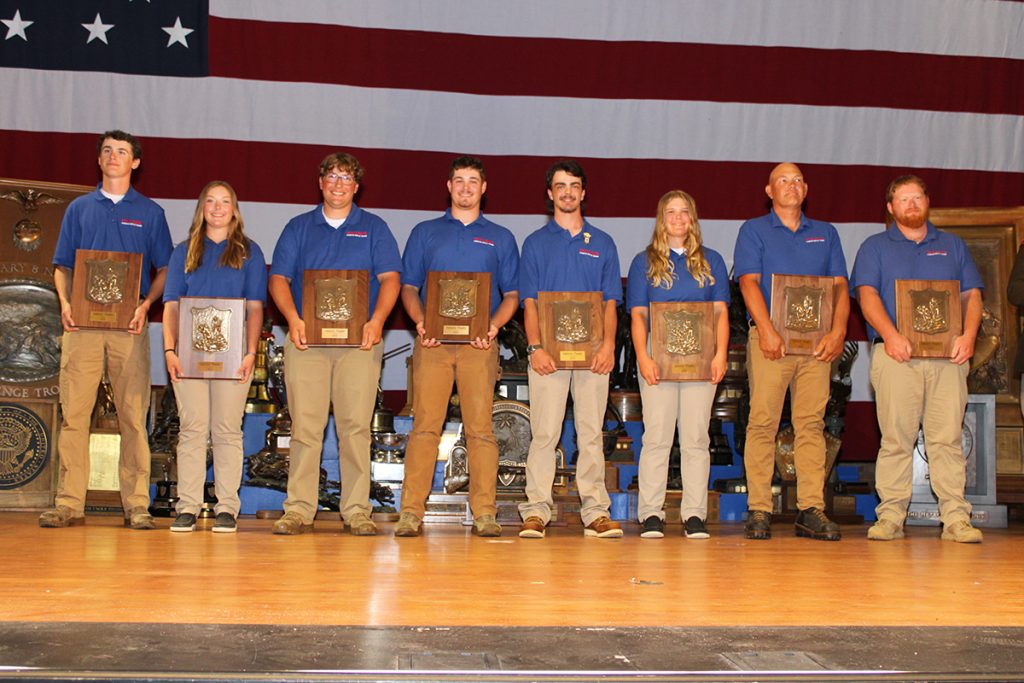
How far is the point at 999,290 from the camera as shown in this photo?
724cm

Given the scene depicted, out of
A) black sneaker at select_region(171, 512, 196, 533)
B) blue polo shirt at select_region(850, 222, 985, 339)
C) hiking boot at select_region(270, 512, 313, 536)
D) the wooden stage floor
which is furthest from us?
blue polo shirt at select_region(850, 222, 985, 339)

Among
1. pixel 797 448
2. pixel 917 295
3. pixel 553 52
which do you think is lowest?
pixel 797 448

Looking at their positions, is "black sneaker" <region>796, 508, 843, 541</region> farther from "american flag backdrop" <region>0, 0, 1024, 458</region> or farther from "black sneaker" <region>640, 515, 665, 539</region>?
"american flag backdrop" <region>0, 0, 1024, 458</region>

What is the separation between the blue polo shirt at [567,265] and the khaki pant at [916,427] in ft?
4.68

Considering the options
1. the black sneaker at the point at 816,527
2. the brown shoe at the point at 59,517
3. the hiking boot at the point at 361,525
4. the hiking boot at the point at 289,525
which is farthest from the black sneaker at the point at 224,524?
the black sneaker at the point at 816,527

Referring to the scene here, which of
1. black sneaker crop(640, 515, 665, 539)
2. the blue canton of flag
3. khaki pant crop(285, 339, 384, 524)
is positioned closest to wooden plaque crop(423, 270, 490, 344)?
khaki pant crop(285, 339, 384, 524)

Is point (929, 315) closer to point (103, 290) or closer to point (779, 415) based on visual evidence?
point (779, 415)

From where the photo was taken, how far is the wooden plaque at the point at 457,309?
543 cm

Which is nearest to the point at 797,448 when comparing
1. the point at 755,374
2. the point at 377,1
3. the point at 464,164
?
the point at 755,374

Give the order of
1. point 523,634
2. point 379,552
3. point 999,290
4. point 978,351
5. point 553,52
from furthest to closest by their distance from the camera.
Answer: point 553,52
point 999,290
point 978,351
point 379,552
point 523,634

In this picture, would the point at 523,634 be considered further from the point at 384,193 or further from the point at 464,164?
the point at 384,193

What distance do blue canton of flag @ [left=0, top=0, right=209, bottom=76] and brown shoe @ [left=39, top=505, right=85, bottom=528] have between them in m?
3.09

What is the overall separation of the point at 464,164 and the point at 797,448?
6.99ft

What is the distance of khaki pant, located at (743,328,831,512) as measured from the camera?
566cm
